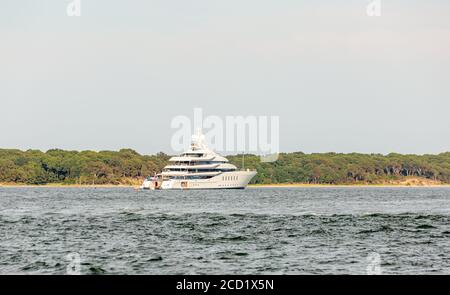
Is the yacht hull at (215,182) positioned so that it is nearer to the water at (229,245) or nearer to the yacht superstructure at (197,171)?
the yacht superstructure at (197,171)

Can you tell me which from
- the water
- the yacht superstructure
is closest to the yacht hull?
the yacht superstructure

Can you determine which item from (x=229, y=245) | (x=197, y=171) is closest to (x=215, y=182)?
(x=197, y=171)

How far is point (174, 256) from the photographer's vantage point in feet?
128

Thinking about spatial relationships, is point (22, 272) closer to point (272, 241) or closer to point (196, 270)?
point (196, 270)

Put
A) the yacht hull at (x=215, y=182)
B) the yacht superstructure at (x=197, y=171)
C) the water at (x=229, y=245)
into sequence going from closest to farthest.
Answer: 1. the water at (x=229, y=245)
2. the yacht hull at (x=215, y=182)
3. the yacht superstructure at (x=197, y=171)

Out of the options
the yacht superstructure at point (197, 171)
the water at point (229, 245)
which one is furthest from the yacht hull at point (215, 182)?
the water at point (229, 245)

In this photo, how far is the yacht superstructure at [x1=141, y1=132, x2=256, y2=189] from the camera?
173875 millimetres

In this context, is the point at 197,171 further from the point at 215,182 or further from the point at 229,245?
the point at 229,245

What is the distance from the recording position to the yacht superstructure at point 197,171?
174 meters

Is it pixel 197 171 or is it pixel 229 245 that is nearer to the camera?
pixel 229 245

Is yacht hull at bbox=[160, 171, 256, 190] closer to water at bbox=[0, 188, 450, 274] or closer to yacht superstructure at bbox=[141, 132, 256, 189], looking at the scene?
yacht superstructure at bbox=[141, 132, 256, 189]

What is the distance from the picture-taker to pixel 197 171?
17575cm
